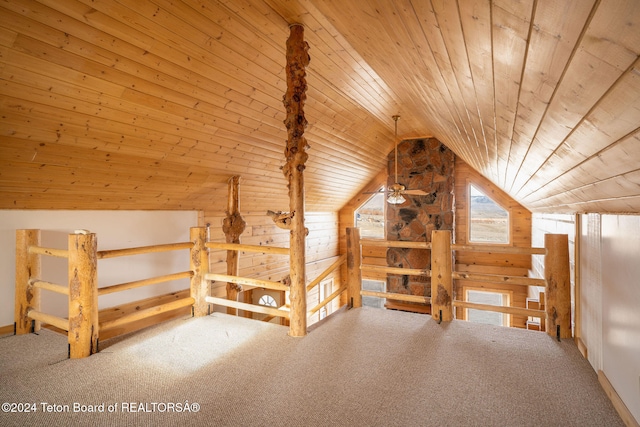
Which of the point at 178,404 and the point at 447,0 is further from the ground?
the point at 447,0

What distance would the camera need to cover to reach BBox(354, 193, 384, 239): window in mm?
9188

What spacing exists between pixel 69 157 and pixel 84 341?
1803 mm

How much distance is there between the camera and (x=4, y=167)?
3070 mm

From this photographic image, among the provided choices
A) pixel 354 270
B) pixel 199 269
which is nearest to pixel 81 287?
pixel 199 269

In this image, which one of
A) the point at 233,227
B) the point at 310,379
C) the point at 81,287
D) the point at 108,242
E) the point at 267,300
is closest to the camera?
the point at 310,379

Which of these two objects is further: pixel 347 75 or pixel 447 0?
pixel 347 75

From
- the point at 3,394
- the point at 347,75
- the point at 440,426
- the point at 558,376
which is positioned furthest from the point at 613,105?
the point at 347,75

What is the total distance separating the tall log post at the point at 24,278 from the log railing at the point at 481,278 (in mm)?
3171

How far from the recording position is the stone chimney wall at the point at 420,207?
767 cm

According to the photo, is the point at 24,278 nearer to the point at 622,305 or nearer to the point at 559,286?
the point at 622,305

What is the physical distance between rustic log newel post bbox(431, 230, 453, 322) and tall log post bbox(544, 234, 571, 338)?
2.84ft

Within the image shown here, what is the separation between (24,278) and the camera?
10.3 feet

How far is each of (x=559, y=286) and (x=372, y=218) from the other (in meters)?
6.27

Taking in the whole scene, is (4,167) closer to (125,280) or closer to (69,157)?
(69,157)
